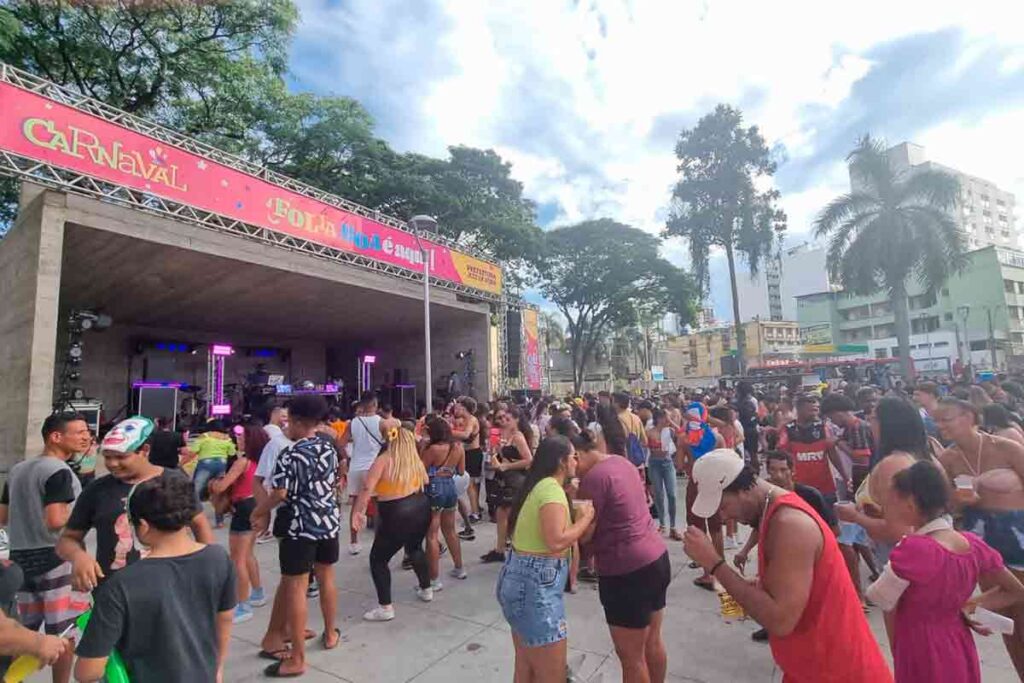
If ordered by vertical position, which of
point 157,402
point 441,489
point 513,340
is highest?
point 513,340

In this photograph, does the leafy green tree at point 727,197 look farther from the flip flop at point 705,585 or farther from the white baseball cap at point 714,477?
the white baseball cap at point 714,477

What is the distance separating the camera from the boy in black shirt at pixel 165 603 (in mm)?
1544

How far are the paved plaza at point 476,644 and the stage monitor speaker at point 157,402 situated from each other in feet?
43.4

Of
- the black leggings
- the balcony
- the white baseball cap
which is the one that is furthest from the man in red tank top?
the balcony

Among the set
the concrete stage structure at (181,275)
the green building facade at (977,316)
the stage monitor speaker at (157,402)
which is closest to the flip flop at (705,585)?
the concrete stage structure at (181,275)

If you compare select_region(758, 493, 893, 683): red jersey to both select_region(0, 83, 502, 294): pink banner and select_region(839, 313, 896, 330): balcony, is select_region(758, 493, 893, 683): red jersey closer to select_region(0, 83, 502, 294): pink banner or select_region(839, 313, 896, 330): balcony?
select_region(0, 83, 502, 294): pink banner

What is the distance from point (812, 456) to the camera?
4.23 metres

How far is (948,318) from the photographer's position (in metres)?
46.7

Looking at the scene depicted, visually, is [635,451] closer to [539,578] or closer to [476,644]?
[476,644]

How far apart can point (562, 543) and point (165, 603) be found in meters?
1.47

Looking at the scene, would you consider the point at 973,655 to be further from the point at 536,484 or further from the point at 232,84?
the point at 232,84

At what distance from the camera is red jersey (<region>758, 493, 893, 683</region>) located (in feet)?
5.01

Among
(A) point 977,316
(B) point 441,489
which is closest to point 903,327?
(B) point 441,489

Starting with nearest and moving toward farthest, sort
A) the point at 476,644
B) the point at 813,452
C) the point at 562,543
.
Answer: the point at 562,543
the point at 476,644
the point at 813,452
